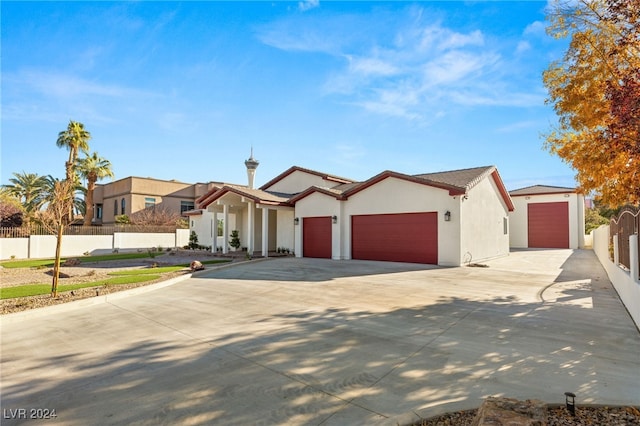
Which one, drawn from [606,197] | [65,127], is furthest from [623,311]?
[65,127]

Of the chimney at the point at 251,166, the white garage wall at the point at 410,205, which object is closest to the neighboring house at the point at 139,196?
the chimney at the point at 251,166

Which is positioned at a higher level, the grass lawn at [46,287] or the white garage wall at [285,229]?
the white garage wall at [285,229]

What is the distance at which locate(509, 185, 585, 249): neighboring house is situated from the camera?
915 inches

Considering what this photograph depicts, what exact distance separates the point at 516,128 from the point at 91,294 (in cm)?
1642

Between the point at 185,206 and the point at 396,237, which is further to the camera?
the point at 185,206

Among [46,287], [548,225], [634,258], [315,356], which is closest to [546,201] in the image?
[548,225]

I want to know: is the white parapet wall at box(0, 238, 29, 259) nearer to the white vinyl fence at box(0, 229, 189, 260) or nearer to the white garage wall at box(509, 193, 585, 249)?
the white vinyl fence at box(0, 229, 189, 260)

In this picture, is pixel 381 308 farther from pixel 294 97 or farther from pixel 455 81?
pixel 294 97

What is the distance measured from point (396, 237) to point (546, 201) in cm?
1525

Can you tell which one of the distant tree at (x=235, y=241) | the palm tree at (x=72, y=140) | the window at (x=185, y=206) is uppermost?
the palm tree at (x=72, y=140)

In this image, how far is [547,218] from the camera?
24094 millimetres

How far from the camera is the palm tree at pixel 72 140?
94.7ft

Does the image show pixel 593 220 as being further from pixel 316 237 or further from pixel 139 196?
pixel 139 196

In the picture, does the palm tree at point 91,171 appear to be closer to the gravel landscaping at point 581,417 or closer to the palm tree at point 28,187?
the palm tree at point 28,187
